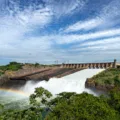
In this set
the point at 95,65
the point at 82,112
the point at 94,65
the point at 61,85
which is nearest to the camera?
the point at 82,112

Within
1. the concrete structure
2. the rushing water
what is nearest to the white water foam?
the rushing water

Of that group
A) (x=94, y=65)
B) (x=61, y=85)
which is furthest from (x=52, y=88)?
(x=94, y=65)

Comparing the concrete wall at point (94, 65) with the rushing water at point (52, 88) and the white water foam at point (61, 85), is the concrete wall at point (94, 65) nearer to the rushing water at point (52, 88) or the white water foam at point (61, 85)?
the rushing water at point (52, 88)

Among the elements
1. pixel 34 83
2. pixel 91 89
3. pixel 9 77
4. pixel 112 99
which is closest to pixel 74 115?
pixel 112 99

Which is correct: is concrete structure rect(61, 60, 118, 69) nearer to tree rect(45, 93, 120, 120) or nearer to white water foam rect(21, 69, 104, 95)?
white water foam rect(21, 69, 104, 95)

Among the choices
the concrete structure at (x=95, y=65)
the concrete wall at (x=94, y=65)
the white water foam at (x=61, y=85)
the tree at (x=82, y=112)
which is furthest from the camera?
the concrete wall at (x=94, y=65)

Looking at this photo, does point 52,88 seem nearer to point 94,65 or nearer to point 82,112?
point 94,65

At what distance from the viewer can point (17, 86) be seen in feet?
159

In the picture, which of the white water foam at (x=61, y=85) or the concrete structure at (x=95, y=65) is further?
the concrete structure at (x=95, y=65)

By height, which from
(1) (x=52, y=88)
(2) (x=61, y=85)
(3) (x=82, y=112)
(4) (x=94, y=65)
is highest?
(4) (x=94, y=65)

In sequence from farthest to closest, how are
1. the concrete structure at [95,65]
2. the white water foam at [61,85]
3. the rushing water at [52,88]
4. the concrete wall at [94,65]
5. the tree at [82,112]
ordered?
the concrete wall at [94,65] → the concrete structure at [95,65] → the white water foam at [61,85] → the rushing water at [52,88] → the tree at [82,112]

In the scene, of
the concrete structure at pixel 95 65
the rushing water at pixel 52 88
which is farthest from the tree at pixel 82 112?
the concrete structure at pixel 95 65

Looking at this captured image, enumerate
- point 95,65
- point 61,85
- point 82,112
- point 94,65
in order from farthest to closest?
point 94,65 < point 95,65 < point 61,85 < point 82,112

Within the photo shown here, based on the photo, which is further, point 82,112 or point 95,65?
point 95,65
